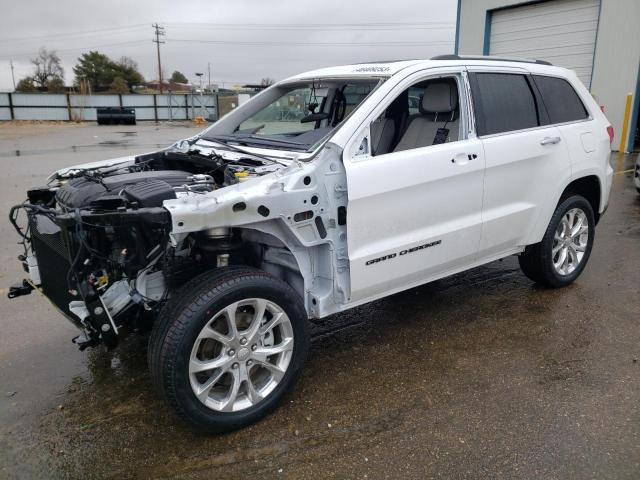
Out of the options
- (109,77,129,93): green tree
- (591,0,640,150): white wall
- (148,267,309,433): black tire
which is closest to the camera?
(148,267,309,433): black tire

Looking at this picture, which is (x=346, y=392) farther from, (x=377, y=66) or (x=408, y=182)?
(x=377, y=66)

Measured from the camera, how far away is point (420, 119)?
438cm

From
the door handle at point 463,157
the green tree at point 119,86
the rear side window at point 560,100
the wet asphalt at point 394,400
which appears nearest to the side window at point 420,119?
the door handle at point 463,157

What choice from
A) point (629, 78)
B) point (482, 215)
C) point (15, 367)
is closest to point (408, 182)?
point (482, 215)

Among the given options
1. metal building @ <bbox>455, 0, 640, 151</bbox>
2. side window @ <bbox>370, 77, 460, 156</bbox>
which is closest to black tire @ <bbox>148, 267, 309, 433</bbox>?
side window @ <bbox>370, 77, 460, 156</bbox>

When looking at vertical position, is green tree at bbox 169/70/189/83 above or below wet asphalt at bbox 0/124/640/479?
above

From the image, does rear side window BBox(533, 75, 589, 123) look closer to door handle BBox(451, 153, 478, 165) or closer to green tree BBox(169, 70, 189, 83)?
door handle BBox(451, 153, 478, 165)

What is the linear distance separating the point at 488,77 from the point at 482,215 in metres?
1.06

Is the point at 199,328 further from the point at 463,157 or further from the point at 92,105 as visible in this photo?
the point at 92,105

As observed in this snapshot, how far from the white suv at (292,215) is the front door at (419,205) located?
0.04ft

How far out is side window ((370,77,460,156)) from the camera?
3980mm

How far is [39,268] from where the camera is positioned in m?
3.25

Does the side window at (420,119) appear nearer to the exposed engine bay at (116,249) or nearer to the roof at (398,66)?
the roof at (398,66)

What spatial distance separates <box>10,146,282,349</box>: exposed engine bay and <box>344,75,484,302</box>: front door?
2.21 ft
